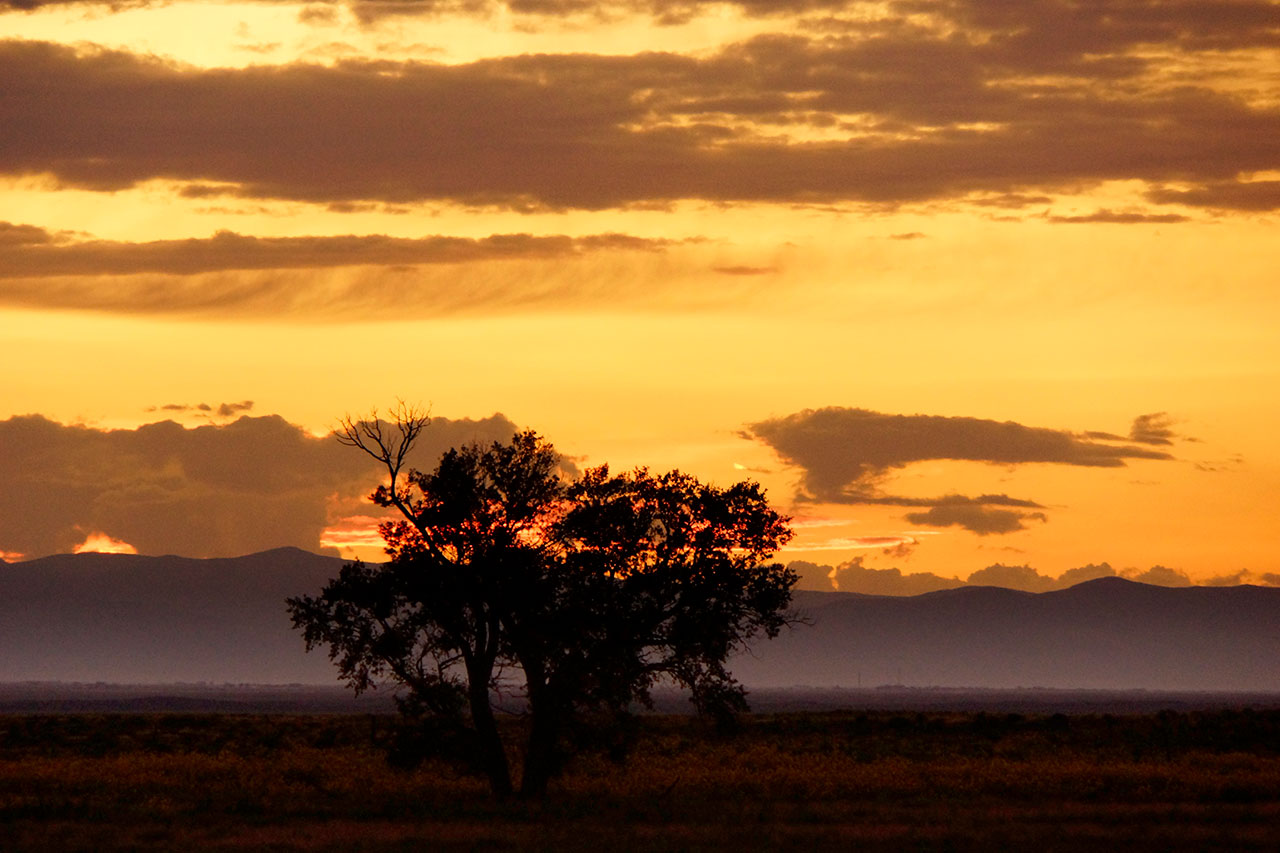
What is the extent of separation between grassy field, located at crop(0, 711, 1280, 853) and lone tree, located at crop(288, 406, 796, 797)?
3.17m

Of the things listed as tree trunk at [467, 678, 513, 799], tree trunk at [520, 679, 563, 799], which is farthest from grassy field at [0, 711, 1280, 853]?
tree trunk at [467, 678, 513, 799]

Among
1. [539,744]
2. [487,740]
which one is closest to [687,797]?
[539,744]

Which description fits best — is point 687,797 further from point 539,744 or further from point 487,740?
point 487,740

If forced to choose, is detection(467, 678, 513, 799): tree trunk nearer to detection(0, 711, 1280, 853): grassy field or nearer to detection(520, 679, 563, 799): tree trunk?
detection(520, 679, 563, 799): tree trunk

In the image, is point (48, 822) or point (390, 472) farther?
point (390, 472)

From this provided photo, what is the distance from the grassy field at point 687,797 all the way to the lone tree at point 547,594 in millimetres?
3166

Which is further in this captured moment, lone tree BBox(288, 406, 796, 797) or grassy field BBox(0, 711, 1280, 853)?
lone tree BBox(288, 406, 796, 797)

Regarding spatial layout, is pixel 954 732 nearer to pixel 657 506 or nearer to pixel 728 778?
pixel 728 778

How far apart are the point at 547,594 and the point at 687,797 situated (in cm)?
763

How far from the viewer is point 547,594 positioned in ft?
156

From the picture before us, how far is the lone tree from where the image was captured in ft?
155

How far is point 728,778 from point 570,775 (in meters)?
5.41

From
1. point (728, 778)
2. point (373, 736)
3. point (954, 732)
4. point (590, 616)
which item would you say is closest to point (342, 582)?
point (590, 616)

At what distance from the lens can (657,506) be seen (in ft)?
157
